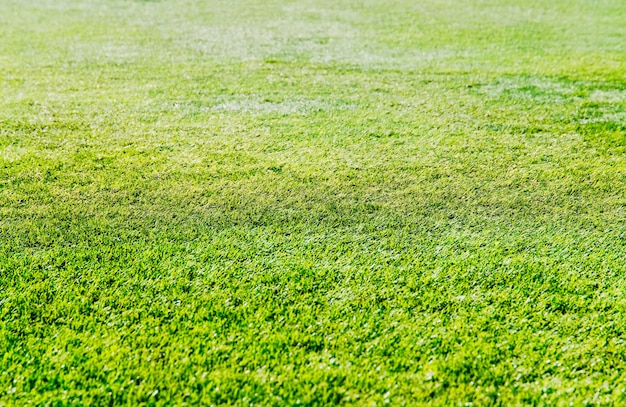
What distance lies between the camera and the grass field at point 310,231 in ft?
5.05

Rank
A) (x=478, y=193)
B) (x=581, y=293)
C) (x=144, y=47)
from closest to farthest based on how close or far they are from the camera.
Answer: (x=581, y=293), (x=478, y=193), (x=144, y=47)

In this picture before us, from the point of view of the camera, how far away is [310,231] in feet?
7.15

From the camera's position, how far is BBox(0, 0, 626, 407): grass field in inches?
60.6

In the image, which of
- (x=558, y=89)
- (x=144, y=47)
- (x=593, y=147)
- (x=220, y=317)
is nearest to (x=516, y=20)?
(x=558, y=89)

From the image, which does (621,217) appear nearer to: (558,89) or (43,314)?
(558,89)

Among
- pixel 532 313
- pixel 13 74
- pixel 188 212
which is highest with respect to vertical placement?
pixel 13 74

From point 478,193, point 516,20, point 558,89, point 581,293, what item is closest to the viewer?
point 581,293

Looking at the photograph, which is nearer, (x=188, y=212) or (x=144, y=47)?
(x=188, y=212)

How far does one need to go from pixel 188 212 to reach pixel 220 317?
2.20ft

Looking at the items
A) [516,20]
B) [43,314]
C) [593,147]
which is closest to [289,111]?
[593,147]

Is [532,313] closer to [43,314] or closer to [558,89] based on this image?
[43,314]

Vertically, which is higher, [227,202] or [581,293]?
[227,202]

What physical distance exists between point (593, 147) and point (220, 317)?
2.28 metres

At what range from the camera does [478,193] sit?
8.13 feet
